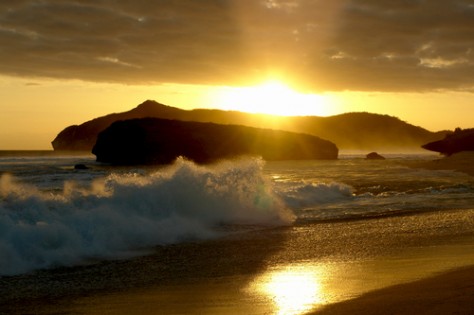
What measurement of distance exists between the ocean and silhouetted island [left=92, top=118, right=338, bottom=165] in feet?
242

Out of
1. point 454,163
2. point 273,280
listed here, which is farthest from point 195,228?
point 454,163

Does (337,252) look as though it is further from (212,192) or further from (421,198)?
(421,198)

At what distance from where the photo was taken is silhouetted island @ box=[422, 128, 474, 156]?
286 feet

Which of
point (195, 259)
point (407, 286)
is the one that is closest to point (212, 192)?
point (195, 259)

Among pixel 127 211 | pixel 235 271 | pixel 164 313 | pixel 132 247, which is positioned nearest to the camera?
pixel 164 313

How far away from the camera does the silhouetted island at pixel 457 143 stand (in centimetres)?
8712

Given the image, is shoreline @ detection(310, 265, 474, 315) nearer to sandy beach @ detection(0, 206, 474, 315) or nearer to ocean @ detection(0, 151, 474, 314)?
sandy beach @ detection(0, 206, 474, 315)

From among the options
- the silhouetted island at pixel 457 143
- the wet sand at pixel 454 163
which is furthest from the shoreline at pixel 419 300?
the silhouetted island at pixel 457 143

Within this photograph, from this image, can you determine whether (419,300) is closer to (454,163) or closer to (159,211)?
(159,211)

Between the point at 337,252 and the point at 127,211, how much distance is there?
6536 mm

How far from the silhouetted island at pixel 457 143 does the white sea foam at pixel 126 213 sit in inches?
2779

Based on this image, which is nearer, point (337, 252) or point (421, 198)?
point (337, 252)

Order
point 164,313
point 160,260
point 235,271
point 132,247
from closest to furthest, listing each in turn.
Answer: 1. point 164,313
2. point 235,271
3. point 160,260
4. point 132,247

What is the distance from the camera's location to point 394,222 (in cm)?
1792
